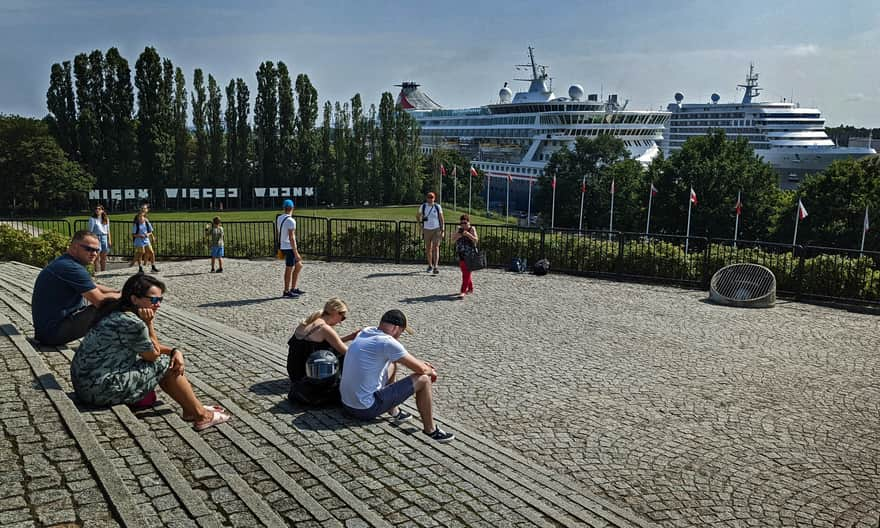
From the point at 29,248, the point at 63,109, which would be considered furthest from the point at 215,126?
the point at 29,248

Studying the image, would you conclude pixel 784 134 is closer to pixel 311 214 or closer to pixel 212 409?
pixel 311 214

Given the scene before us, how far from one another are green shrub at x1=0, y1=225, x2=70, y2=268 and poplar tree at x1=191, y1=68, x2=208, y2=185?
142 feet

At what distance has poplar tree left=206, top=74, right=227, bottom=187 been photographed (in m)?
57.6

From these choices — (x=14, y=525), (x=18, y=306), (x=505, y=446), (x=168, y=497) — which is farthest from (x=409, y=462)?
(x=18, y=306)

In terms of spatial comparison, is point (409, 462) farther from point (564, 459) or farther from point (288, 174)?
point (288, 174)

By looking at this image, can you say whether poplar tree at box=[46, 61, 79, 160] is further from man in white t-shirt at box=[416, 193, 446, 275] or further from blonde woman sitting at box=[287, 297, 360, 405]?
blonde woman sitting at box=[287, 297, 360, 405]

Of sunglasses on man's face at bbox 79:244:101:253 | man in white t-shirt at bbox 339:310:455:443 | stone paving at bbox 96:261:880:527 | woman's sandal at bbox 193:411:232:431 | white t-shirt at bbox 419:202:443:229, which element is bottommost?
stone paving at bbox 96:261:880:527

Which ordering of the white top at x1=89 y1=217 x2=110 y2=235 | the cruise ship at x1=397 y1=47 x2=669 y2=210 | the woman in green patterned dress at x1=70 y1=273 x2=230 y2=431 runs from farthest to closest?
the cruise ship at x1=397 y1=47 x2=669 y2=210 < the white top at x1=89 y1=217 x2=110 y2=235 < the woman in green patterned dress at x1=70 y1=273 x2=230 y2=431

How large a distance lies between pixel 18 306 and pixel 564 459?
291 inches

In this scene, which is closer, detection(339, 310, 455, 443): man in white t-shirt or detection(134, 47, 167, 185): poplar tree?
detection(339, 310, 455, 443): man in white t-shirt

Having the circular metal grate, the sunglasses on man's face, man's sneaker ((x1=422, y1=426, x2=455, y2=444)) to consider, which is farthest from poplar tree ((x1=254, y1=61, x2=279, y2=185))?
man's sneaker ((x1=422, y1=426, x2=455, y2=444))

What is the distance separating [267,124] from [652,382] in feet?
184

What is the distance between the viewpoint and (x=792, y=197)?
44406 mm

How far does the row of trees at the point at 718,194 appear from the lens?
Result: 37938mm
